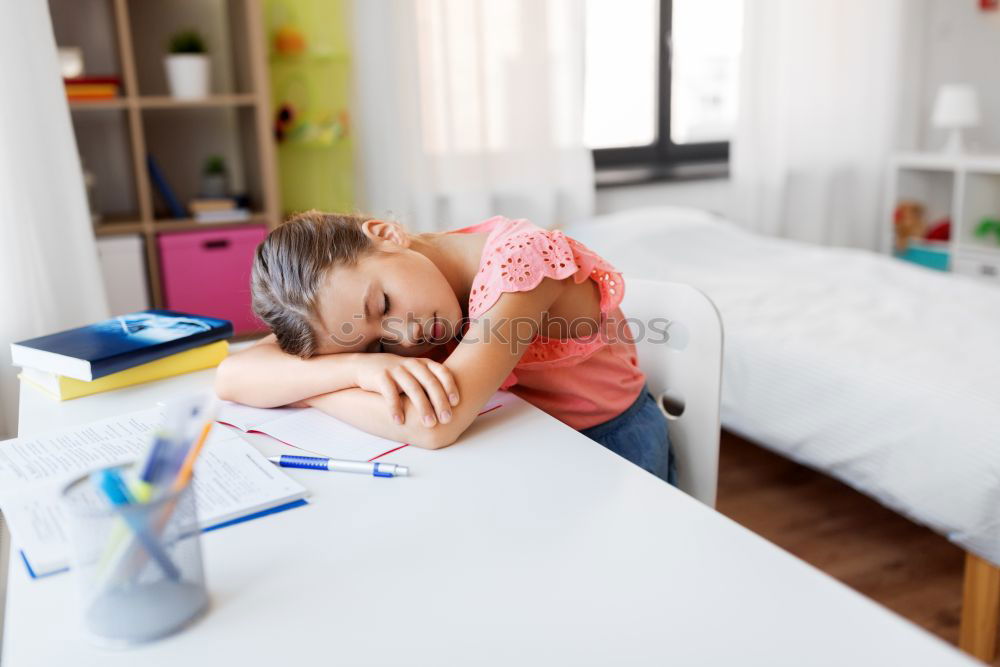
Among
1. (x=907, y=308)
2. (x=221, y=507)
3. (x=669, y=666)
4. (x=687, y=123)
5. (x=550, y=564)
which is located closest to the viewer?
(x=669, y=666)

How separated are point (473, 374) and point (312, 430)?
22 centimetres

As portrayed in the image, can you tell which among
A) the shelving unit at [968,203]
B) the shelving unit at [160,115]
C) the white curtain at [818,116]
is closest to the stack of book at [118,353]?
the shelving unit at [160,115]

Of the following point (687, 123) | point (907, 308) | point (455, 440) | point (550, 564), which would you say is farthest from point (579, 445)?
point (687, 123)

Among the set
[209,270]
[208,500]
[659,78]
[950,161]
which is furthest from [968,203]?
[208,500]

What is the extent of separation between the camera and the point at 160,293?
2381mm

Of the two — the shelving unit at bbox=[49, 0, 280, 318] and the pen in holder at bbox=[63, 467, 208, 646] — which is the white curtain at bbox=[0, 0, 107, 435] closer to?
the shelving unit at bbox=[49, 0, 280, 318]

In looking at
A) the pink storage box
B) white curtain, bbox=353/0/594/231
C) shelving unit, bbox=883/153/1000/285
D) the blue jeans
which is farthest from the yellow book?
shelving unit, bbox=883/153/1000/285

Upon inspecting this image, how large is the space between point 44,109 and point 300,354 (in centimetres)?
90

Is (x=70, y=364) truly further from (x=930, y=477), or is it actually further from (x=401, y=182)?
(x=401, y=182)

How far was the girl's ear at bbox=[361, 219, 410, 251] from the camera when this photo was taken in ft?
3.62

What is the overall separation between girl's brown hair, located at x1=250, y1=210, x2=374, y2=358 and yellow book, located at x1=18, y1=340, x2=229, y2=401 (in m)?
0.24

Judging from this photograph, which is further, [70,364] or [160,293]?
[160,293]

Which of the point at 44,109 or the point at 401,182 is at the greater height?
the point at 44,109

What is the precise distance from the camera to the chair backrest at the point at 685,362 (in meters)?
1.21
